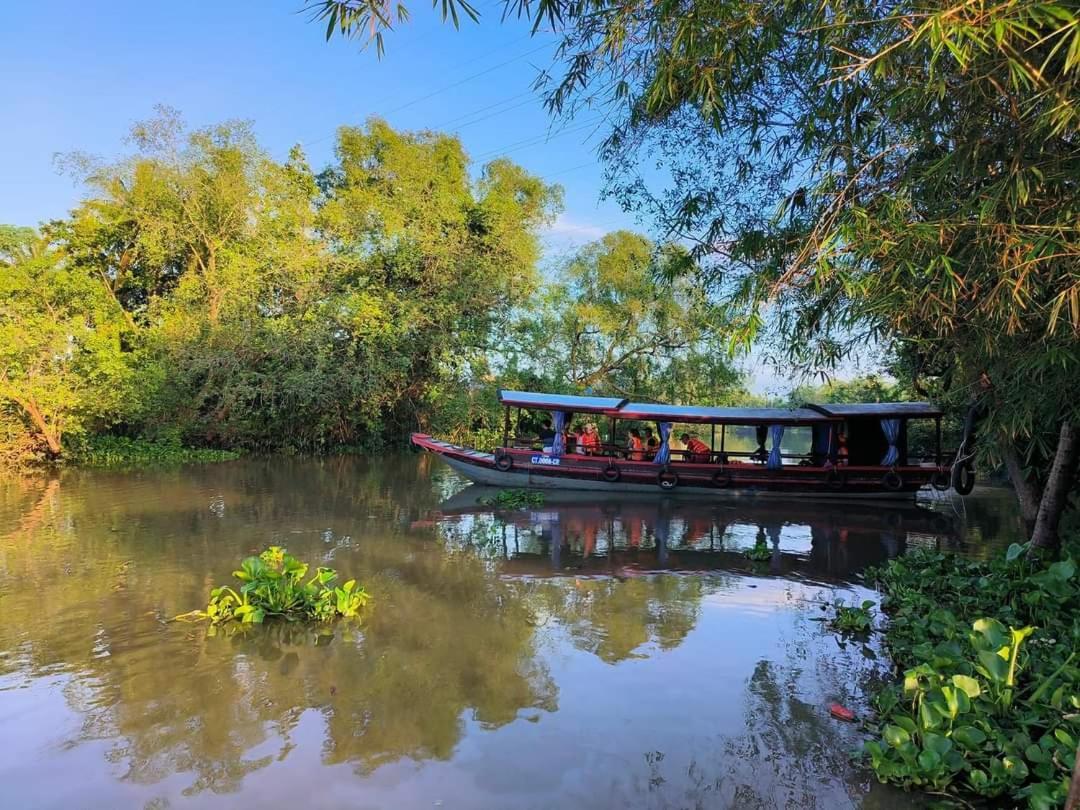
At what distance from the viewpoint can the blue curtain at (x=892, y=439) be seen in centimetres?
1319

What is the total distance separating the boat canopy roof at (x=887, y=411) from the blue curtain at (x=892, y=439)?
0.18 meters

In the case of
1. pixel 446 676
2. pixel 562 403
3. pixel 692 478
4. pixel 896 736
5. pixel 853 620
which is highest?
pixel 562 403

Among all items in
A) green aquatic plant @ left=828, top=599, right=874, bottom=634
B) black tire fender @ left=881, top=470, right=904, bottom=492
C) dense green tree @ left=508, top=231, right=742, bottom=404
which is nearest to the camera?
green aquatic plant @ left=828, top=599, right=874, bottom=634

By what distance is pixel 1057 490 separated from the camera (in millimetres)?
6176

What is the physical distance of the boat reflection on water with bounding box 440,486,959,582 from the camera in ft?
28.5

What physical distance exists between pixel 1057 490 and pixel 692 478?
7.90 meters

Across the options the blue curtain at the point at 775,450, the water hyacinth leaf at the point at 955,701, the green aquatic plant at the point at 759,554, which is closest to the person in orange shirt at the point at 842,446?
the blue curtain at the point at 775,450

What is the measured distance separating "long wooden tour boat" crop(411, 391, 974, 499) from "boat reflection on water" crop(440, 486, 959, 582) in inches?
15.1

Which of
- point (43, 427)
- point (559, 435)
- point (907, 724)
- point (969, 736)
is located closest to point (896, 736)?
point (907, 724)

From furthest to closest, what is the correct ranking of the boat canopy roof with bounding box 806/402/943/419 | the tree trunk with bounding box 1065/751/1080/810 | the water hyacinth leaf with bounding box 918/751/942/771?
the boat canopy roof with bounding box 806/402/943/419
the water hyacinth leaf with bounding box 918/751/942/771
the tree trunk with bounding box 1065/751/1080/810

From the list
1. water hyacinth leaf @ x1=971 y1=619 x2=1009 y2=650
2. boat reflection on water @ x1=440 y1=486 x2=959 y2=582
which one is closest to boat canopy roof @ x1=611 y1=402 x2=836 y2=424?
boat reflection on water @ x1=440 y1=486 x2=959 y2=582

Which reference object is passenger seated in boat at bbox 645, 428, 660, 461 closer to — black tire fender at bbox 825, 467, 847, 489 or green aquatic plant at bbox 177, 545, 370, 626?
black tire fender at bbox 825, 467, 847, 489

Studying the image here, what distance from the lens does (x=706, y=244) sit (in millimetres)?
7023

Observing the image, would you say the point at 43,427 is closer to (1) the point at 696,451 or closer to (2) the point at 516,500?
(2) the point at 516,500
